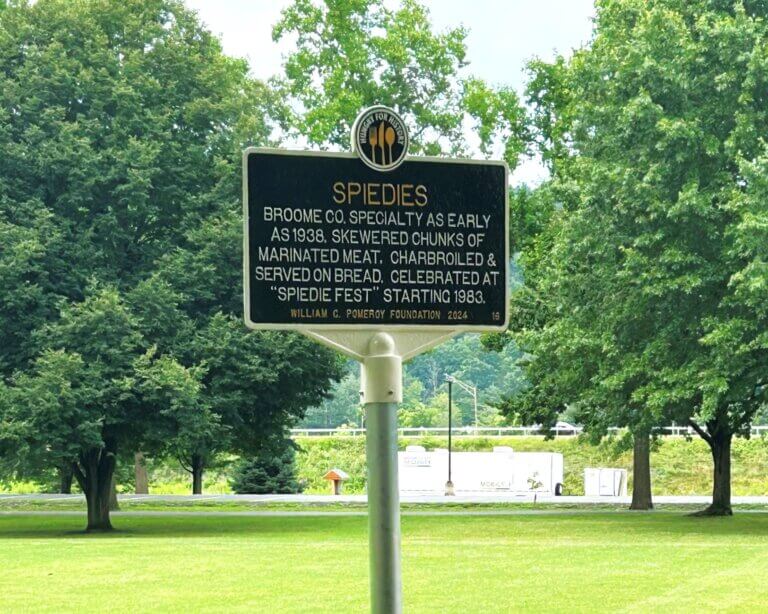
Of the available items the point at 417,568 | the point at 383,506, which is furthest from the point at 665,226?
the point at 383,506

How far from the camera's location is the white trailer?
69.8m

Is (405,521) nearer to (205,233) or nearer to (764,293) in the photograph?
(205,233)

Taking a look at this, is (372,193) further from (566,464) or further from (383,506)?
(566,464)

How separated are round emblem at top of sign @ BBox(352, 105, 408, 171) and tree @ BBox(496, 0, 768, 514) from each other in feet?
80.5

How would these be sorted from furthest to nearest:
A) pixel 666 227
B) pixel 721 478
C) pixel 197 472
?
pixel 197 472
pixel 721 478
pixel 666 227

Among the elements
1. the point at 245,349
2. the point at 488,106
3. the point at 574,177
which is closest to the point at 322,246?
the point at 245,349

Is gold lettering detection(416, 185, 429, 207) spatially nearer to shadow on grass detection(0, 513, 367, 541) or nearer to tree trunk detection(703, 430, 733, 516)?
shadow on grass detection(0, 513, 367, 541)

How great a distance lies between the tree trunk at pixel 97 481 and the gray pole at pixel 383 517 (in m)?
32.3

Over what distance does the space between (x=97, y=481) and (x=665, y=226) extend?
16.3 meters

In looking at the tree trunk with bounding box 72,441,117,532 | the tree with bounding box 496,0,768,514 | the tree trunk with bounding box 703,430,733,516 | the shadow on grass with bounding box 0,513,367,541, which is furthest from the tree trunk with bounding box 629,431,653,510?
the tree trunk with bounding box 72,441,117,532

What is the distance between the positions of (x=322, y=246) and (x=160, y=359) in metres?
29.6

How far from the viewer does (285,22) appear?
5222 cm

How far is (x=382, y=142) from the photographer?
24.3 ft

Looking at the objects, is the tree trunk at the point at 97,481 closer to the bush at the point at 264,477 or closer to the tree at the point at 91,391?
the tree at the point at 91,391
